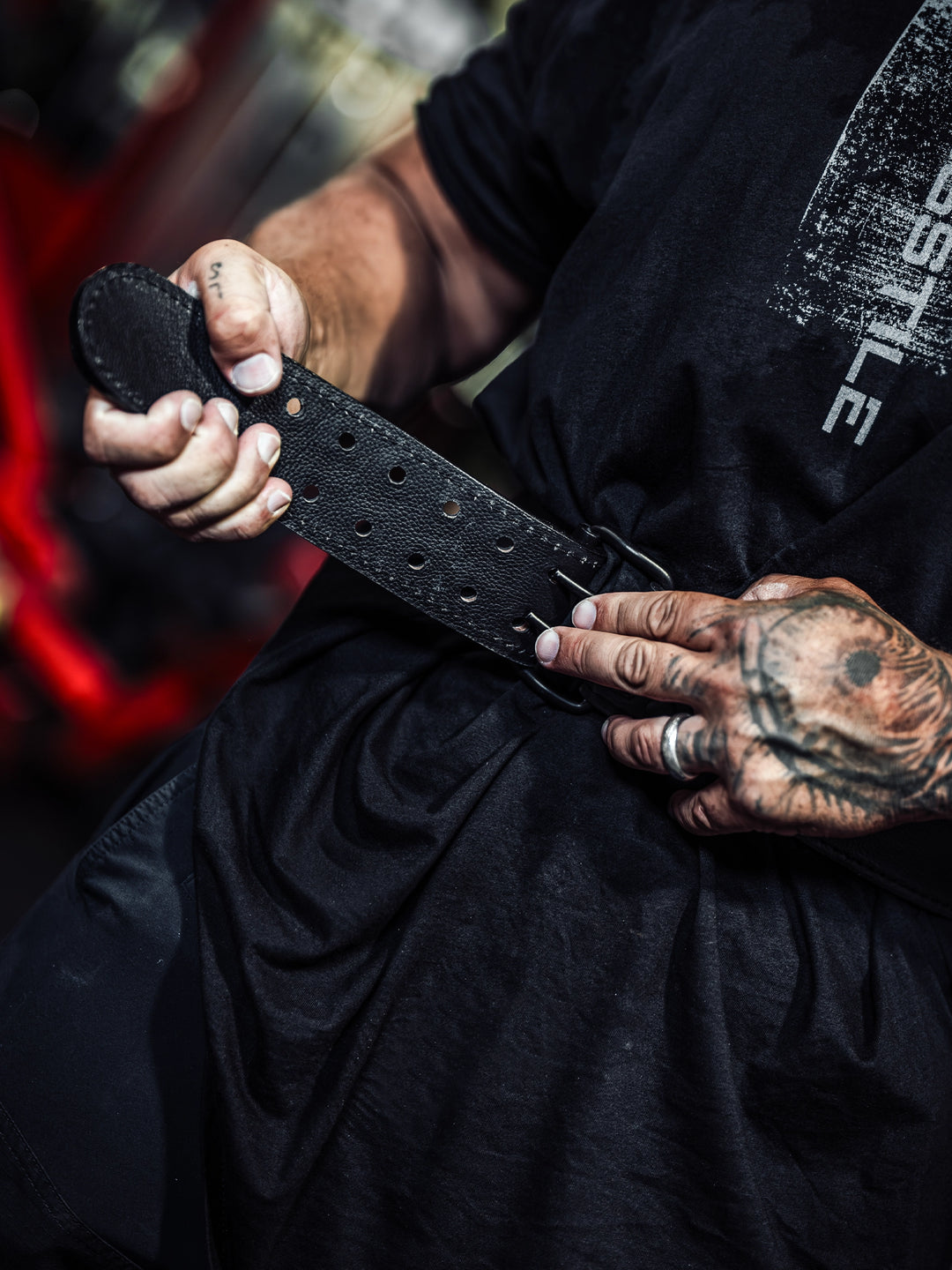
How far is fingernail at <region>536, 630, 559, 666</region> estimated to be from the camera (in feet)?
2.24

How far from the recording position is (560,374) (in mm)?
742

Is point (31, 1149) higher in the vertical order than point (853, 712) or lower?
lower

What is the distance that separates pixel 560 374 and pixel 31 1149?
0.78 m

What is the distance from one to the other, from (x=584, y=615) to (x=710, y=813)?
184mm

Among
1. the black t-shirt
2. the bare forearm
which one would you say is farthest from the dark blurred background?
the black t-shirt

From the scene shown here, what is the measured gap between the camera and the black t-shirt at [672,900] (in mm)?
615

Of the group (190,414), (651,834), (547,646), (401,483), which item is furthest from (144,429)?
(651,834)

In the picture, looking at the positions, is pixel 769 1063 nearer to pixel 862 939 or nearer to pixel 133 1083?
pixel 862 939

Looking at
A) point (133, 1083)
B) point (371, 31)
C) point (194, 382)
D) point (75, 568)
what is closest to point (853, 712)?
point (194, 382)

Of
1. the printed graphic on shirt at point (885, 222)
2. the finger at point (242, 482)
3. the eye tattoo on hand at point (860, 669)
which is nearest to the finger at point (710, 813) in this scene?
the eye tattoo on hand at point (860, 669)

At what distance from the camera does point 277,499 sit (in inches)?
26.0

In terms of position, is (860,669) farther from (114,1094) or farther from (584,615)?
(114,1094)

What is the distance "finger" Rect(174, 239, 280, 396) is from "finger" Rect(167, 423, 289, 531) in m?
0.03

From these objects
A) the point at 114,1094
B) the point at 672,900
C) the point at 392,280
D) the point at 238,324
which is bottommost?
the point at 114,1094
